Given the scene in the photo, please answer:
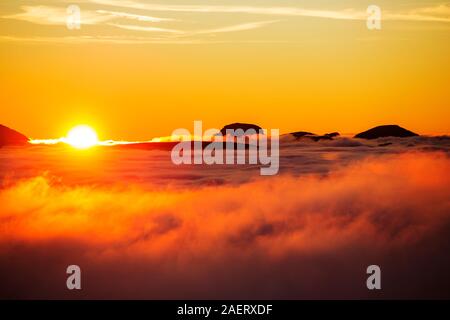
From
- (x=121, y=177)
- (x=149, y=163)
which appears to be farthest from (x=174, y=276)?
(x=149, y=163)

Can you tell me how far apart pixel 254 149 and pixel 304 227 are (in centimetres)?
11462

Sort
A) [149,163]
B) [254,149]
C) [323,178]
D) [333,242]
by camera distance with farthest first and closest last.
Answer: [323,178]
[333,242]
[149,163]
[254,149]

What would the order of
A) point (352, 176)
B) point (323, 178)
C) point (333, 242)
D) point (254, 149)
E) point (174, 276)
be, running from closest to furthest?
point (254, 149) < point (174, 276) < point (333, 242) < point (352, 176) < point (323, 178)

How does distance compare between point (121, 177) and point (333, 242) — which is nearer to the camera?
point (121, 177)

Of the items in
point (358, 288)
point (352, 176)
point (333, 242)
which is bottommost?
point (358, 288)

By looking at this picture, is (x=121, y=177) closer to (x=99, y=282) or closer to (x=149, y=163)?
(x=149, y=163)

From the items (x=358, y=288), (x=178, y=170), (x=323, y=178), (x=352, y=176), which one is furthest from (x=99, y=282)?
(x=323, y=178)

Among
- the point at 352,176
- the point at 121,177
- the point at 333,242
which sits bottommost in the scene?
the point at 333,242

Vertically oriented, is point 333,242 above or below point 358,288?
above

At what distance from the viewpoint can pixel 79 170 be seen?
87062mm

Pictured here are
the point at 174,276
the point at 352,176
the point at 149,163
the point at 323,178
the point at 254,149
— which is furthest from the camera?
the point at 323,178

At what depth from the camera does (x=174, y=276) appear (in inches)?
2149

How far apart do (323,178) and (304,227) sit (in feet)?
160

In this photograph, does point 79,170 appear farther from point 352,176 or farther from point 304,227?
point 352,176
